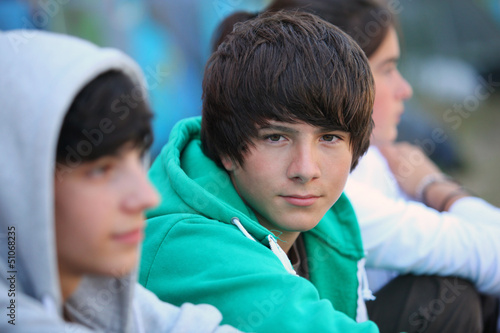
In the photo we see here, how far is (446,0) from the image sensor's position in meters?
6.07

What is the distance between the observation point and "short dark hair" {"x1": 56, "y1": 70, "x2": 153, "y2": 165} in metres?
0.90

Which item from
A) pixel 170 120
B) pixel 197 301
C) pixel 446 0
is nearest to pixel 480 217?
pixel 197 301

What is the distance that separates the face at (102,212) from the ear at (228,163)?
0.66 m

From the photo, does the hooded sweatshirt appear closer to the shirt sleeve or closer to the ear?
the ear

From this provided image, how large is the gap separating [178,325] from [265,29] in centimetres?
91

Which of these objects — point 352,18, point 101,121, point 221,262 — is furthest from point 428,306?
point 101,121

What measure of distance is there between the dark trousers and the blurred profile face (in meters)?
1.37

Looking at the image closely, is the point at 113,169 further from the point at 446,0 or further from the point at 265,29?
the point at 446,0

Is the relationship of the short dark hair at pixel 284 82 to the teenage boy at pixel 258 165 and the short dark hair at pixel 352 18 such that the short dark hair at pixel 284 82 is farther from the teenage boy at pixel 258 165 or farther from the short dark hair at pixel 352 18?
the short dark hair at pixel 352 18

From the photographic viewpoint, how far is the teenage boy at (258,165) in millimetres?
1293

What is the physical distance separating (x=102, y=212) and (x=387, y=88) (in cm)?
195

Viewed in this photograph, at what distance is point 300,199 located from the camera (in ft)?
5.00

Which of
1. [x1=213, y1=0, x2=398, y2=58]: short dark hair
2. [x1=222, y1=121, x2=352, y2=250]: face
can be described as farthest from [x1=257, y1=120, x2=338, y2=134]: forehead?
[x1=213, y1=0, x2=398, y2=58]: short dark hair

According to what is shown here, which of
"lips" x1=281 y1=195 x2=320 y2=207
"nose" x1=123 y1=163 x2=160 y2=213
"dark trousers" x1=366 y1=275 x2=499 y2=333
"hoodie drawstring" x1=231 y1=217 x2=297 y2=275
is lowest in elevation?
"dark trousers" x1=366 y1=275 x2=499 y2=333
